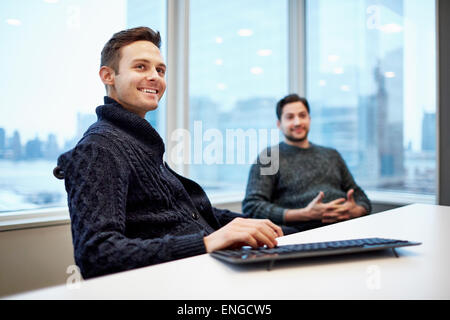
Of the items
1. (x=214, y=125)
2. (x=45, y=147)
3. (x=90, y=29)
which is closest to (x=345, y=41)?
(x=214, y=125)

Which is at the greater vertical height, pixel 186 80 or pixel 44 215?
pixel 186 80

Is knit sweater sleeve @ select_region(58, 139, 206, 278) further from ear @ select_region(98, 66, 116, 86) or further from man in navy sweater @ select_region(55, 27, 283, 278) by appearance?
ear @ select_region(98, 66, 116, 86)

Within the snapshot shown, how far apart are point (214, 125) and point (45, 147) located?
1229 mm

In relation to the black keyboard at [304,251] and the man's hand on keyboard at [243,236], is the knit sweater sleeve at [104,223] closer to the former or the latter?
the man's hand on keyboard at [243,236]

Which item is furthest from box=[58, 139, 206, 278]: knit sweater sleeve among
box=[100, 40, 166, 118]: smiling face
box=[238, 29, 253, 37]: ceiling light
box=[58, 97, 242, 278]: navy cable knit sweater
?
box=[238, 29, 253, 37]: ceiling light

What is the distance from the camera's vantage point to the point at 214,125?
2.66 metres

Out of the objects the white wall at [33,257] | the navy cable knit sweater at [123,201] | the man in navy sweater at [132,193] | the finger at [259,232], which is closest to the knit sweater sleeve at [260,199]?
the man in navy sweater at [132,193]

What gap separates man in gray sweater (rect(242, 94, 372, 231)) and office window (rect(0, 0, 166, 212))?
3.38 ft

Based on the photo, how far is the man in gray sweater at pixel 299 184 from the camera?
1993 millimetres

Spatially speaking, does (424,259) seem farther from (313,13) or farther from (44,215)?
(313,13)

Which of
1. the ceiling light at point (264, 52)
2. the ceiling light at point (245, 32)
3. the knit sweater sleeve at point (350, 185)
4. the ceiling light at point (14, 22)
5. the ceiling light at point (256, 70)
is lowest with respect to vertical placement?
the knit sweater sleeve at point (350, 185)

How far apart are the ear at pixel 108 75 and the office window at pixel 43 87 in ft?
2.10

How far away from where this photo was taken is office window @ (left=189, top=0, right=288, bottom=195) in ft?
8.29

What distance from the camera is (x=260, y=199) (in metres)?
2.09
